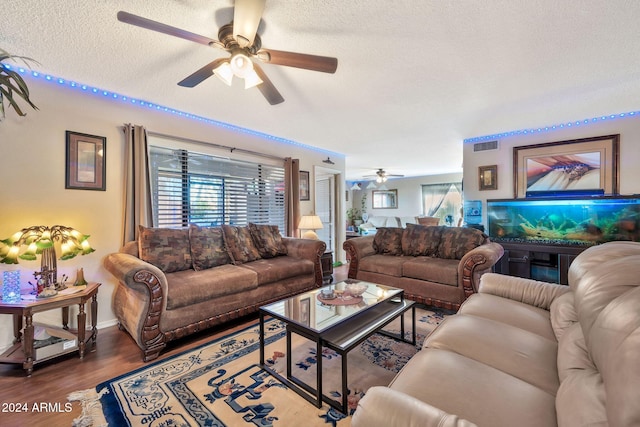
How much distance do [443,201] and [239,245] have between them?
747 cm

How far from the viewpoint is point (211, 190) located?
3584 mm

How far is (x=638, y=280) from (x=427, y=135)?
3.68 metres

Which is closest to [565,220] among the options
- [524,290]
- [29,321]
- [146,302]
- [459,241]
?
[459,241]

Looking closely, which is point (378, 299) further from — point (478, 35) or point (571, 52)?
point (571, 52)

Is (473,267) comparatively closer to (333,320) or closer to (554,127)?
(333,320)

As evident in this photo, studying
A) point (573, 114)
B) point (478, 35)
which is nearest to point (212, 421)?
point (478, 35)

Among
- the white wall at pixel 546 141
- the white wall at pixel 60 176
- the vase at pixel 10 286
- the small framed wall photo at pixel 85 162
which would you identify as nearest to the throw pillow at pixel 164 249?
the white wall at pixel 60 176

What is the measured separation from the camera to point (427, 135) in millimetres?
4215

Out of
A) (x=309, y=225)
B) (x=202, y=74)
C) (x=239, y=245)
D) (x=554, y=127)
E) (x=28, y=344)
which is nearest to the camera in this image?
(x=28, y=344)

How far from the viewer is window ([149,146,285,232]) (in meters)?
3.15

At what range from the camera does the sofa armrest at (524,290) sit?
5.73 feet

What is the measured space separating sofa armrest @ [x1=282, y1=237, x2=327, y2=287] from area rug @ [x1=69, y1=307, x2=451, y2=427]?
1160mm

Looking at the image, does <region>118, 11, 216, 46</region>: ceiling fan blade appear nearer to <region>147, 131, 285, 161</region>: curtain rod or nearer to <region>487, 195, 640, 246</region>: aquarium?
<region>147, 131, 285, 161</region>: curtain rod

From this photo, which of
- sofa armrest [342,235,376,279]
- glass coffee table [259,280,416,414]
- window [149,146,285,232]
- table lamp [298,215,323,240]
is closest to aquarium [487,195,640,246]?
sofa armrest [342,235,376,279]
